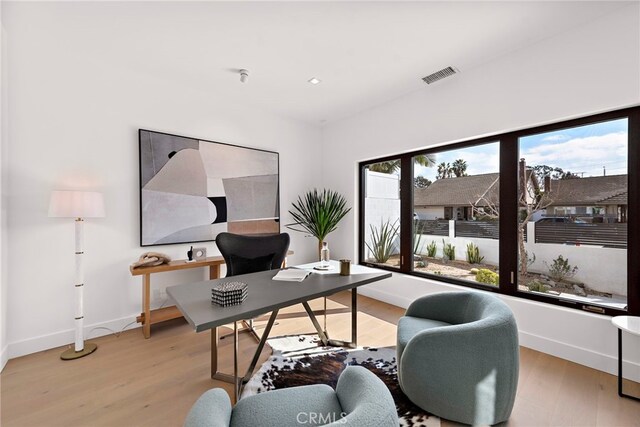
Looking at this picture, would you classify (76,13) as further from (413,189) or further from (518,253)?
(518,253)

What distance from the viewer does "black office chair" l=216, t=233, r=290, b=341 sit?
268 centimetres

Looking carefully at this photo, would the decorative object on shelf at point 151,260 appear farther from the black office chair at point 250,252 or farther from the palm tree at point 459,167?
the palm tree at point 459,167

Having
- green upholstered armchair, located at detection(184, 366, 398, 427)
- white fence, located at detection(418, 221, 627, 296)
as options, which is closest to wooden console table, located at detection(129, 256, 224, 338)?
green upholstered armchair, located at detection(184, 366, 398, 427)

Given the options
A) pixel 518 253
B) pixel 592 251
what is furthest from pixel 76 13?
pixel 592 251

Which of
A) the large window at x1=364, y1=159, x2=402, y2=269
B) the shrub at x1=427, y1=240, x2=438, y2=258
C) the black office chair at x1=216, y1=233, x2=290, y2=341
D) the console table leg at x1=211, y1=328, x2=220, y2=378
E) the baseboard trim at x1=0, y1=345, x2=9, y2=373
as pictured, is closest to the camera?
the console table leg at x1=211, y1=328, x2=220, y2=378

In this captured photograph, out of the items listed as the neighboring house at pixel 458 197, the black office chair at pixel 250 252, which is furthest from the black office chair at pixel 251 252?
the neighboring house at pixel 458 197

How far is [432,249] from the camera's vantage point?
3.50m

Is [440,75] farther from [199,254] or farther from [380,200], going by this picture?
[199,254]

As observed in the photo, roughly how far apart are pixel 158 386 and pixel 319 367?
3.88ft

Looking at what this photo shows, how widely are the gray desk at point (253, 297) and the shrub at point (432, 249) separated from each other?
→ 143 cm

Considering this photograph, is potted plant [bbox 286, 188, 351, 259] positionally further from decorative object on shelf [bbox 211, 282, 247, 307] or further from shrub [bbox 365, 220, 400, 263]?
decorative object on shelf [bbox 211, 282, 247, 307]

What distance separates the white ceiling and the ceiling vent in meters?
0.06

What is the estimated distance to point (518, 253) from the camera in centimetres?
270

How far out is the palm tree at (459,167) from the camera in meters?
3.18
